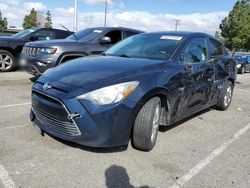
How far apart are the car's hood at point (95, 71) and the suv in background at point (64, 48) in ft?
10.4

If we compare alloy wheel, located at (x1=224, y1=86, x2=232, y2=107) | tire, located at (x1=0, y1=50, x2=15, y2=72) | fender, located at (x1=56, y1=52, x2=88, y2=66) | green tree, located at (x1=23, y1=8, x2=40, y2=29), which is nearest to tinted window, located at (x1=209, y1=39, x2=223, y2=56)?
alloy wheel, located at (x1=224, y1=86, x2=232, y2=107)

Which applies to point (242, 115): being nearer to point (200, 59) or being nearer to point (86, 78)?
point (200, 59)

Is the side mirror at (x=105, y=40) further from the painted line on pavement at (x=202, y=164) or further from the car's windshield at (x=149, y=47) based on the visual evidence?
the painted line on pavement at (x=202, y=164)

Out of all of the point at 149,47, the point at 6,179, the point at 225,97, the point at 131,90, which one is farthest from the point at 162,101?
the point at 225,97

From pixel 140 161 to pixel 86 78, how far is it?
119 cm

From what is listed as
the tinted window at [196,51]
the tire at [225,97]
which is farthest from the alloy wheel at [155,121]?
the tire at [225,97]

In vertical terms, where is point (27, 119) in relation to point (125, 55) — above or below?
below

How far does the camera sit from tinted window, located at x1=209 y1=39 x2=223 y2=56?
5.50 m

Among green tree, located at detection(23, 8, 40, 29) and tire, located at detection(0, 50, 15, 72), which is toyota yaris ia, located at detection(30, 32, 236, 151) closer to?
tire, located at detection(0, 50, 15, 72)

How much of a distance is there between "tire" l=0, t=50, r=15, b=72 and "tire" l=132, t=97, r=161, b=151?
7559mm

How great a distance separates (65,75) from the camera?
3617 mm

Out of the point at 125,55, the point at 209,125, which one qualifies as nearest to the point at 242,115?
the point at 209,125

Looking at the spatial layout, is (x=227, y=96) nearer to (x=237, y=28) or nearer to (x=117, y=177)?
(x=117, y=177)

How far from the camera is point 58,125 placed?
3.35 m
